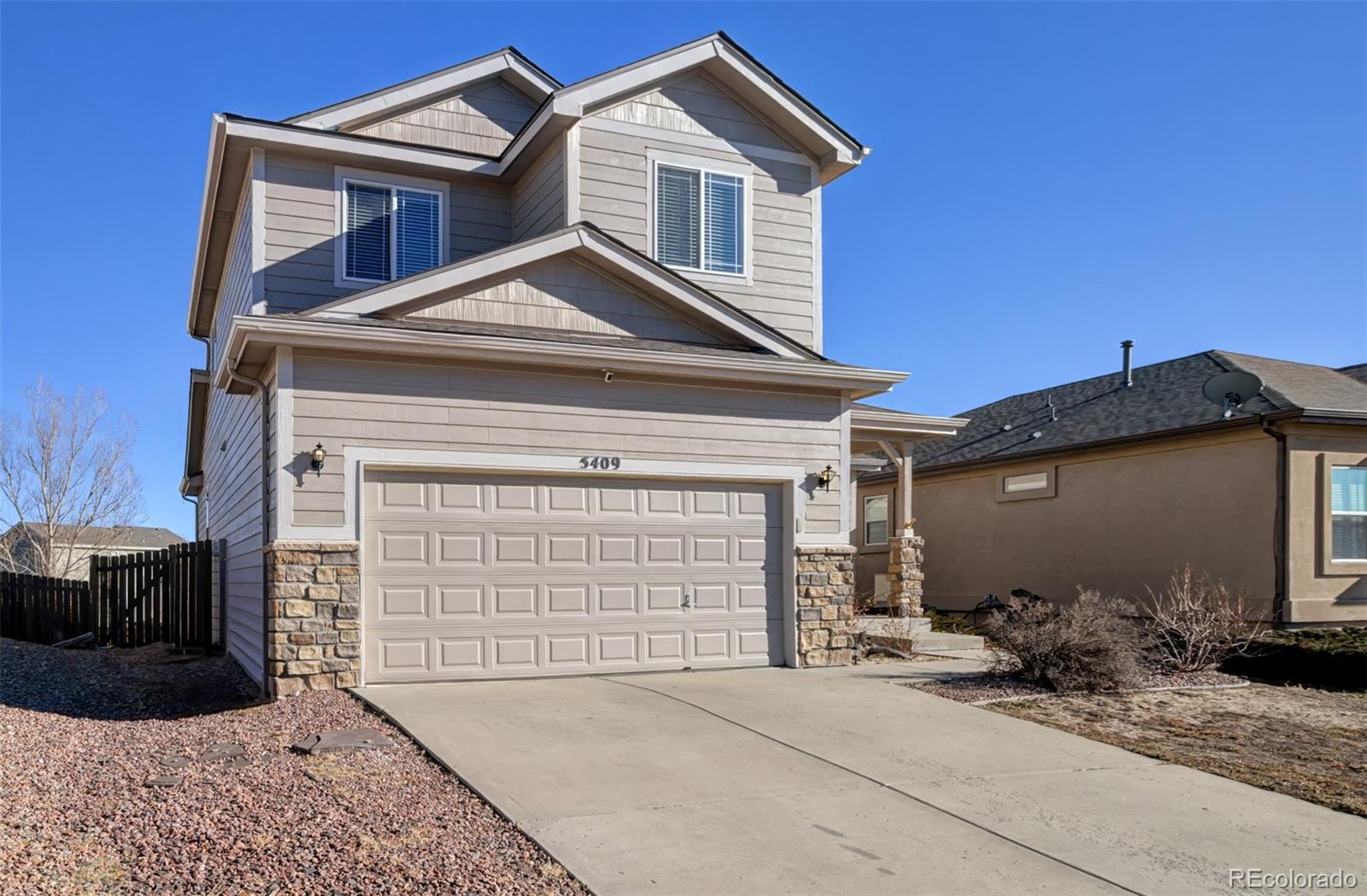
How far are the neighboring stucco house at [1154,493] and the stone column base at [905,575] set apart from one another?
11.6 ft

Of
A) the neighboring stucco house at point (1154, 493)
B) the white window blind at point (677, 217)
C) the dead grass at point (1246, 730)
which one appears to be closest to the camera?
the dead grass at point (1246, 730)

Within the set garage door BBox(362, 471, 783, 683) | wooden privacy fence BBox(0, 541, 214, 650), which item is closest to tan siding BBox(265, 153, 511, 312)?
garage door BBox(362, 471, 783, 683)

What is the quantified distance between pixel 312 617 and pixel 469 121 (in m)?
7.49

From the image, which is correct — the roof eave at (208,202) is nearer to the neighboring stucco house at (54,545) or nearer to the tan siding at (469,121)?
the tan siding at (469,121)

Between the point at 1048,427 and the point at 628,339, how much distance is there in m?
11.5

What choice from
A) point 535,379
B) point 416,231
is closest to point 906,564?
point 535,379

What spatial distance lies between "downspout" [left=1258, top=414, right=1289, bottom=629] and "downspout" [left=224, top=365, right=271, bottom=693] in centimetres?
1317

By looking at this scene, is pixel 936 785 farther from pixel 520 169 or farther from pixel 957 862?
pixel 520 169

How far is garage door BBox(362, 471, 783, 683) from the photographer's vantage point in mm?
9773

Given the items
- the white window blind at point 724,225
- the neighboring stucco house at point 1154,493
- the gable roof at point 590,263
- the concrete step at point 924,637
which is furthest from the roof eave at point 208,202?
the neighboring stucco house at point 1154,493

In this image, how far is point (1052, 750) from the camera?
767 cm

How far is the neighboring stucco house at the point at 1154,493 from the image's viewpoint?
15.0 m

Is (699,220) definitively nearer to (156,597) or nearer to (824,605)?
(824,605)

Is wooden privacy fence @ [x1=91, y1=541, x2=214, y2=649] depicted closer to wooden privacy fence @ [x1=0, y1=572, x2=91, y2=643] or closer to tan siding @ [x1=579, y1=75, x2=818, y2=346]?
wooden privacy fence @ [x1=0, y1=572, x2=91, y2=643]
